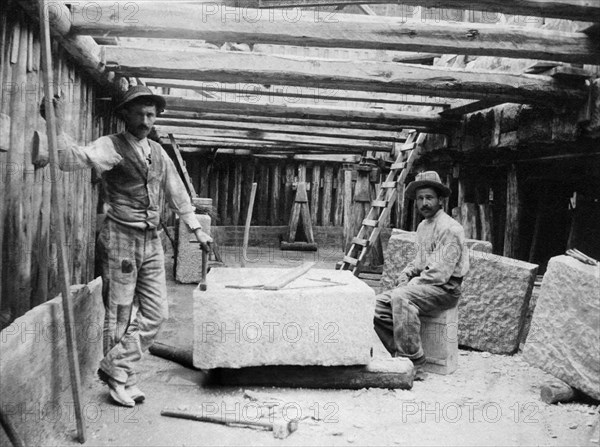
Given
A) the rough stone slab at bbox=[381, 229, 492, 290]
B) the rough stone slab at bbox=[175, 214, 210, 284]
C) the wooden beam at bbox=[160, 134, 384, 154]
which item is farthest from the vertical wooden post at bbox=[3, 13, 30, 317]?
the wooden beam at bbox=[160, 134, 384, 154]

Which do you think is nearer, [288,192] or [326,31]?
[326,31]

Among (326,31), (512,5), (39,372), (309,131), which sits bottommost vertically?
(39,372)

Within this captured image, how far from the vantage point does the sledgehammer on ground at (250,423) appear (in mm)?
3635

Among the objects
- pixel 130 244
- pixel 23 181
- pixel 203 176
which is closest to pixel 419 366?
pixel 130 244

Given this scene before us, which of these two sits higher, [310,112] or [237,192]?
[310,112]

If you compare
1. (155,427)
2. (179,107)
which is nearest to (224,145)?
(179,107)

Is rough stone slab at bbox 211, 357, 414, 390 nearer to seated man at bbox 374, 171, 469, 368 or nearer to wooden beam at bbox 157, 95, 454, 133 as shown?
seated man at bbox 374, 171, 469, 368

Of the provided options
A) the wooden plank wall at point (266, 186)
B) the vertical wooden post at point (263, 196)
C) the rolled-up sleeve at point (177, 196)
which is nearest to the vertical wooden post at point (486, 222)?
the rolled-up sleeve at point (177, 196)

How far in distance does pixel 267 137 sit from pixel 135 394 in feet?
22.1

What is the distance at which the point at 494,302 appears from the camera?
6.00 metres

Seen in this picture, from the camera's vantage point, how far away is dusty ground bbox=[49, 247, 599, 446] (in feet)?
12.0

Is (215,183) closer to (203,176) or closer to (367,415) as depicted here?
(203,176)

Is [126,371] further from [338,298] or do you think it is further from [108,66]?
[108,66]

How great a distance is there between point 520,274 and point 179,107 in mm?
4772
